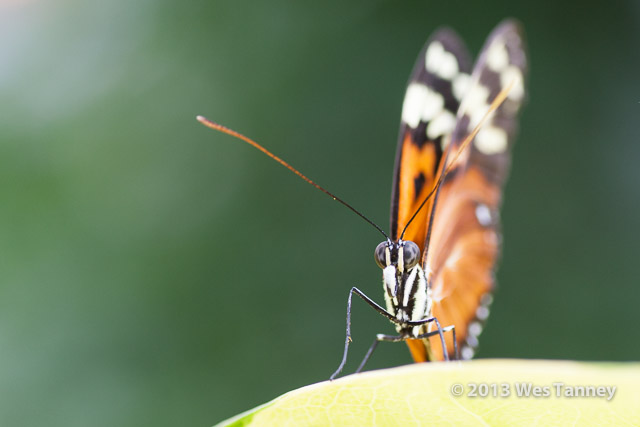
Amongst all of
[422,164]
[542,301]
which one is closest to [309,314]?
[542,301]

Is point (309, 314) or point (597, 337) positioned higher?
point (309, 314)

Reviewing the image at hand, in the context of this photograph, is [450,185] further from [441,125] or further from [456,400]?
[456,400]

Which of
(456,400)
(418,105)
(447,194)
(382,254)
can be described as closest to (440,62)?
(418,105)

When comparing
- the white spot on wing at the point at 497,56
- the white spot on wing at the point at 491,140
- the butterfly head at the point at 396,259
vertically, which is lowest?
the butterfly head at the point at 396,259

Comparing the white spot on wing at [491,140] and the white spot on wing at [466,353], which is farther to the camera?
the white spot on wing at [491,140]

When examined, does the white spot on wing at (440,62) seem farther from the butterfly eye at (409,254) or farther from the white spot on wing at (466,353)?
the white spot on wing at (466,353)

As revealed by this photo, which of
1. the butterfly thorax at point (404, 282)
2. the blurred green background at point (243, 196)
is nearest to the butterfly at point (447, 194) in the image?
the butterfly thorax at point (404, 282)

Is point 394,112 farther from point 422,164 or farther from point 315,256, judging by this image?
point 422,164
